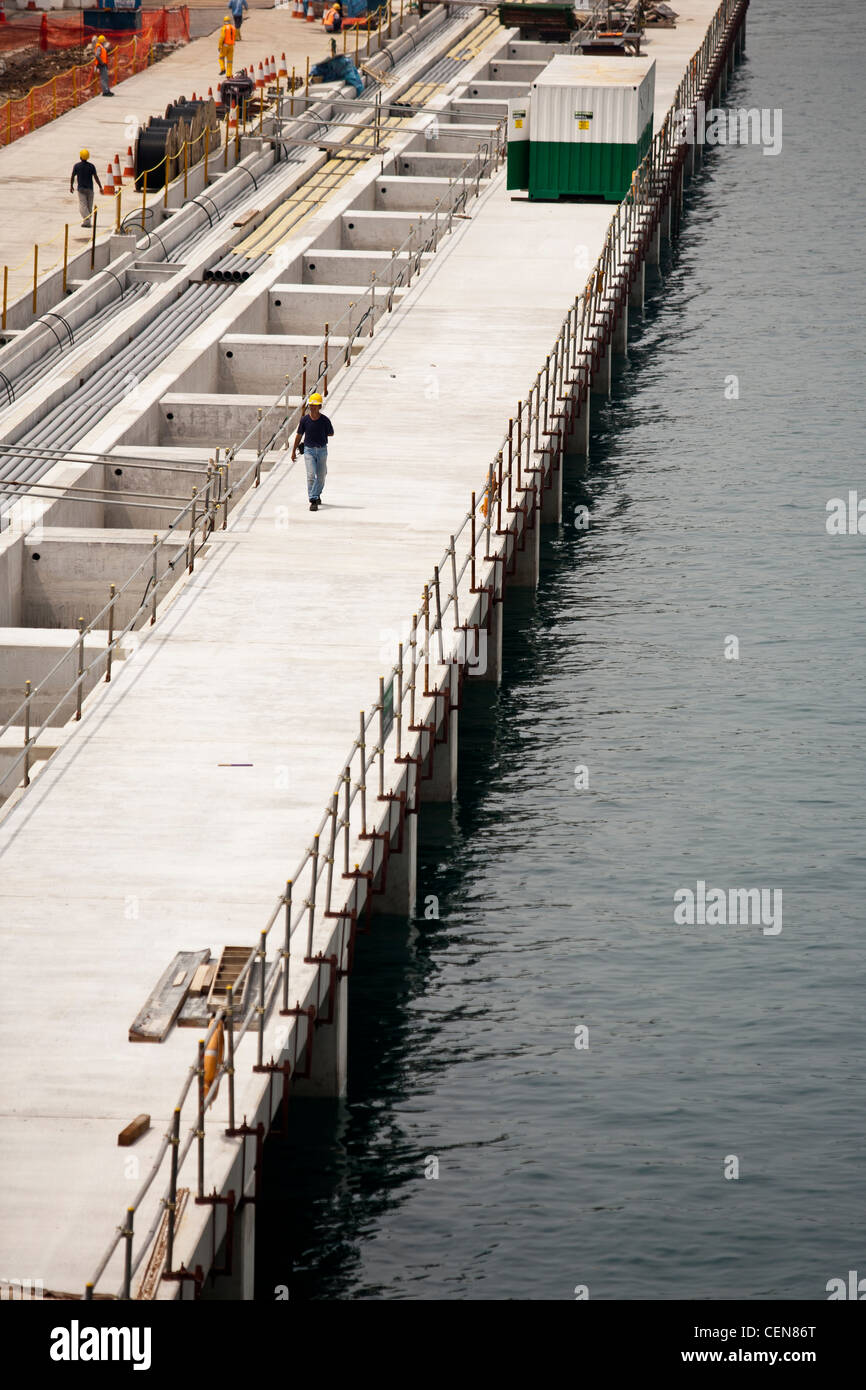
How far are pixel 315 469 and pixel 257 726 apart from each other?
10.3 m

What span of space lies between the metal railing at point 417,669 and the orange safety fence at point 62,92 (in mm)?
29621

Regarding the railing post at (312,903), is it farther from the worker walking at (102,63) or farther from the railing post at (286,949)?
the worker walking at (102,63)

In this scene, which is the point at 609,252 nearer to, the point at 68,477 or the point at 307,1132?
the point at 68,477

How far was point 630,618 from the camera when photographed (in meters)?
48.8

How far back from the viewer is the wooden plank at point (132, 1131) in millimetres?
24578

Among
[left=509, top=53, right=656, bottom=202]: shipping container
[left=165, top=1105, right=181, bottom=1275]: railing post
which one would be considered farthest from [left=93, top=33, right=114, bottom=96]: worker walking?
[left=165, top=1105, right=181, bottom=1275]: railing post

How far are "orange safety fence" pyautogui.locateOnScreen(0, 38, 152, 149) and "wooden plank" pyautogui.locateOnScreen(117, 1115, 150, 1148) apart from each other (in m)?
71.0

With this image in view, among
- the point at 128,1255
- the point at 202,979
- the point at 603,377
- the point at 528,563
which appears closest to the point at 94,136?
the point at 603,377

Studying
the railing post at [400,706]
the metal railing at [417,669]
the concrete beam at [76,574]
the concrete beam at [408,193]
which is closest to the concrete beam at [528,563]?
the metal railing at [417,669]

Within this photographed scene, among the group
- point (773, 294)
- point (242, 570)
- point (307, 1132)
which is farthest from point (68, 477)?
point (773, 294)

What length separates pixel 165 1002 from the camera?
27.3 metres

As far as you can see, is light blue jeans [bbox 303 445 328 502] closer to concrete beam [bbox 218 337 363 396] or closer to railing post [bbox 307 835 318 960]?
concrete beam [bbox 218 337 363 396]

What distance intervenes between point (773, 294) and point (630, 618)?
32.0 metres

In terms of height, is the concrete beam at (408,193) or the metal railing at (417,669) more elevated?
the concrete beam at (408,193)
